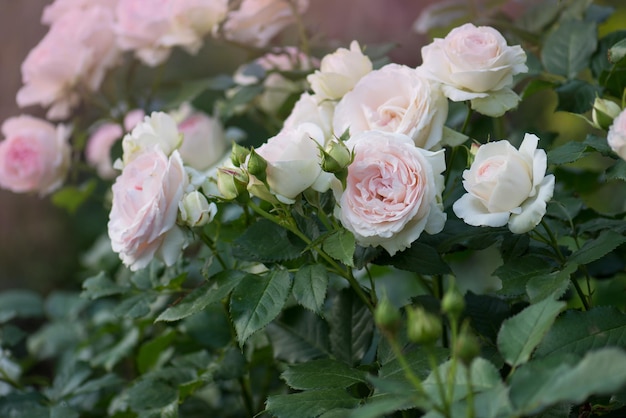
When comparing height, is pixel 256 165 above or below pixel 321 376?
above

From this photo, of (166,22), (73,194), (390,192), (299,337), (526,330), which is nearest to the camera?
(526,330)

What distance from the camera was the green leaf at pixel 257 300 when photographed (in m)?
0.68

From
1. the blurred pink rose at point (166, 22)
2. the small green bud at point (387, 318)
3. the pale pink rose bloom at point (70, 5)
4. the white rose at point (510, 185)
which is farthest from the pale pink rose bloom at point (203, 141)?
the small green bud at point (387, 318)

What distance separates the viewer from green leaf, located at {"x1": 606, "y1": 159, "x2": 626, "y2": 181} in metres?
0.66

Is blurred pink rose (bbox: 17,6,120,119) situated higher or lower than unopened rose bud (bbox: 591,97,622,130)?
lower

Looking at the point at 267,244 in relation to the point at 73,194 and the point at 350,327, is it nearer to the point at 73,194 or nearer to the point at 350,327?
the point at 350,327

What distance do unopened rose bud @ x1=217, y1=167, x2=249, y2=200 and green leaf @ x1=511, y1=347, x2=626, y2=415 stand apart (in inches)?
12.0

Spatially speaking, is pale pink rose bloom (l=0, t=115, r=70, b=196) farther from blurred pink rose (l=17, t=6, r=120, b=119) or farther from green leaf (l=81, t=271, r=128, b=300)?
green leaf (l=81, t=271, r=128, b=300)

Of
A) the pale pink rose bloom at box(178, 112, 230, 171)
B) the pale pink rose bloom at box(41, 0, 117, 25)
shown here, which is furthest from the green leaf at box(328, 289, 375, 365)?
the pale pink rose bloom at box(41, 0, 117, 25)

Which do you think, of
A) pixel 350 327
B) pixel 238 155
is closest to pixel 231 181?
pixel 238 155

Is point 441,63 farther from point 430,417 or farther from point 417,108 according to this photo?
point 430,417

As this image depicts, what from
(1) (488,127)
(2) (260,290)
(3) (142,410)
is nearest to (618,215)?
(1) (488,127)

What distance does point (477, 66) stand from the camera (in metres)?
0.72

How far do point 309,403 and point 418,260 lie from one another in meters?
0.17
